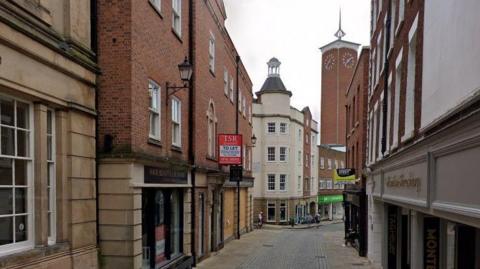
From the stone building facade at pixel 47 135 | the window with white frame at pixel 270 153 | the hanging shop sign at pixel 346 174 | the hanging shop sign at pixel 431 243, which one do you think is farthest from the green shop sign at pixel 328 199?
the stone building facade at pixel 47 135

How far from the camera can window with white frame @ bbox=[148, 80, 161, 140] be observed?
1297 cm

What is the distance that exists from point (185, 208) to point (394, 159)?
25.5 ft

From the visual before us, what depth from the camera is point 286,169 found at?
56.3 m

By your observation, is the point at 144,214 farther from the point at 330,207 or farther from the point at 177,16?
the point at 330,207

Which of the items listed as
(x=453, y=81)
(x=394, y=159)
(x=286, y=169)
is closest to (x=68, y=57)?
(x=453, y=81)

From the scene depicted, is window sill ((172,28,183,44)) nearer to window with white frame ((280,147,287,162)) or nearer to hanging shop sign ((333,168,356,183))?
hanging shop sign ((333,168,356,183))

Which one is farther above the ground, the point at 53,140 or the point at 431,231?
the point at 53,140

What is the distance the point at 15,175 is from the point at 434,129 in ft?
22.1

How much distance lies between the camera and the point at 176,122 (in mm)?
15406

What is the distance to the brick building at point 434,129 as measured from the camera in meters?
5.30

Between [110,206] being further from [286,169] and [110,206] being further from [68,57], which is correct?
[286,169]

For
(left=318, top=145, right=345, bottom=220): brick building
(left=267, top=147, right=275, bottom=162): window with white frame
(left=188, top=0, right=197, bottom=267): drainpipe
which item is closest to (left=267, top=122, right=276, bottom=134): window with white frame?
(left=267, top=147, right=275, bottom=162): window with white frame

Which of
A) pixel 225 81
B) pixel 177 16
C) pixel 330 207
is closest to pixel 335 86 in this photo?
pixel 330 207

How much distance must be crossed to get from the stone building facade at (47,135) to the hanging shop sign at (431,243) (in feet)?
22.4
